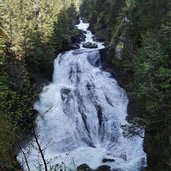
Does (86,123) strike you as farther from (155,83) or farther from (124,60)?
(155,83)

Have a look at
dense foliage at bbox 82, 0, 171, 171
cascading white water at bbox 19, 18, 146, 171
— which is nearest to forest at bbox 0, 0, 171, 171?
dense foliage at bbox 82, 0, 171, 171

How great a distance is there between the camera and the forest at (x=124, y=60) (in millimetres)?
18798

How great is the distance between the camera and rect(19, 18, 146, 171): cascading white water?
2509 cm

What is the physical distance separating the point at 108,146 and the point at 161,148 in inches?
297

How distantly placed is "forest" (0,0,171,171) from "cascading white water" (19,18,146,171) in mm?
1284

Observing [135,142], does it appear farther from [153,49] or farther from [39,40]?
[39,40]

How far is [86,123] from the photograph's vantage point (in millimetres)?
29234

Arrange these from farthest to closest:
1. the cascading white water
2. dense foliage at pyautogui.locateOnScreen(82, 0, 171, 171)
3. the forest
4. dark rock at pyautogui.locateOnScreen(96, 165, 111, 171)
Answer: the cascading white water → dark rock at pyautogui.locateOnScreen(96, 165, 111, 171) → the forest → dense foliage at pyautogui.locateOnScreen(82, 0, 171, 171)

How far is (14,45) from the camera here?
3291cm

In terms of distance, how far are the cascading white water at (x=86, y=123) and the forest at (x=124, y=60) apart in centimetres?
128

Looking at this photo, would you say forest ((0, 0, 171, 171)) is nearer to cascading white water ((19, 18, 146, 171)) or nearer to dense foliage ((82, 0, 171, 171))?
dense foliage ((82, 0, 171, 171))

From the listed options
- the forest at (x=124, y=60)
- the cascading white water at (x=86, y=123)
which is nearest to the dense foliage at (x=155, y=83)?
the forest at (x=124, y=60)

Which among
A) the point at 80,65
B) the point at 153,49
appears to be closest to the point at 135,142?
the point at 153,49

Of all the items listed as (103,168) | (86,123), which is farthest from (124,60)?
(103,168)
